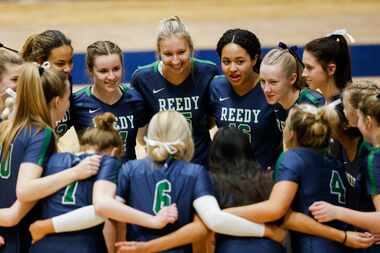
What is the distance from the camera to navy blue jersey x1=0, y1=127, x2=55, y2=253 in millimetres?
3678

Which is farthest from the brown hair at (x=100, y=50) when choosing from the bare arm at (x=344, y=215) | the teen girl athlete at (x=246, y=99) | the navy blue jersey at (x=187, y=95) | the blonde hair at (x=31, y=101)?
the bare arm at (x=344, y=215)

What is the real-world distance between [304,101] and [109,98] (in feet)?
3.57

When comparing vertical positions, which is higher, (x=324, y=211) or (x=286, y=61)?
(x=286, y=61)

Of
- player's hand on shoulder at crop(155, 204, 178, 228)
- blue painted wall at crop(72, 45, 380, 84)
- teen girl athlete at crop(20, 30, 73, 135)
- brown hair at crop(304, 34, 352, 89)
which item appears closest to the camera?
player's hand on shoulder at crop(155, 204, 178, 228)

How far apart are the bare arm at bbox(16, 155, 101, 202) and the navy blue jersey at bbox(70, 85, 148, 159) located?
1023 mm

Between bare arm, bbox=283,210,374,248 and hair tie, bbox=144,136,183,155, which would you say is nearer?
hair tie, bbox=144,136,183,155

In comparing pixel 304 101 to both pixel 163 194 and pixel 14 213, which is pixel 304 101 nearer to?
pixel 163 194

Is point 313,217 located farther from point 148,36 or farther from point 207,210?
point 148,36

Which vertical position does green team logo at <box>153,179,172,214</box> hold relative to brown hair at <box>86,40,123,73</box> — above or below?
below

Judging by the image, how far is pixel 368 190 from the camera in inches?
150

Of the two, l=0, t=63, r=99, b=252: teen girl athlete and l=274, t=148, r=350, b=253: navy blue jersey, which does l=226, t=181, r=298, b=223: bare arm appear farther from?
l=0, t=63, r=99, b=252: teen girl athlete

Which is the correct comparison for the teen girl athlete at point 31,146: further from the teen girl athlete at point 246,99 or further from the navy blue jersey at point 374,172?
the navy blue jersey at point 374,172

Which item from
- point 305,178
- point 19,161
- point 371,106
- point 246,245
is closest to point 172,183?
point 246,245

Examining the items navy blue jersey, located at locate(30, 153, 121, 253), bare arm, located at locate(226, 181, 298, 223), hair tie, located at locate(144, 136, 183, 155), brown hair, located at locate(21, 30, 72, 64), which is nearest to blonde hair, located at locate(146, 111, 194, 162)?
hair tie, located at locate(144, 136, 183, 155)
